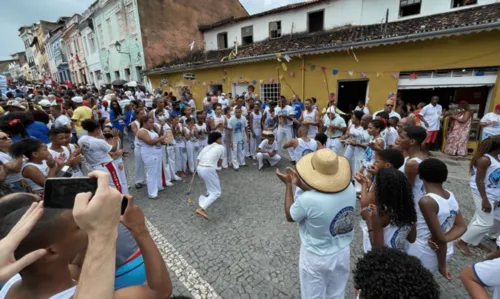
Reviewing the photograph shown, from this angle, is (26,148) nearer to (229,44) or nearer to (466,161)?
(466,161)

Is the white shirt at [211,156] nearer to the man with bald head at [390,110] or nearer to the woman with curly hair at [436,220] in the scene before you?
the woman with curly hair at [436,220]

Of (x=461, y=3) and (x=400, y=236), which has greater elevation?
(x=461, y=3)

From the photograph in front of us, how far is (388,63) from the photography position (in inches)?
360

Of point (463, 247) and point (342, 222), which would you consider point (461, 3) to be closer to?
point (463, 247)

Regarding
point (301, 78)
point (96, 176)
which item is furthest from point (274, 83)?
point (96, 176)

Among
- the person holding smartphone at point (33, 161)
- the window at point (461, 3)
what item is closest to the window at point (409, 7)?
the window at point (461, 3)

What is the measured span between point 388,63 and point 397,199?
8.86m

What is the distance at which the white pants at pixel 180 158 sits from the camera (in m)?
6.92

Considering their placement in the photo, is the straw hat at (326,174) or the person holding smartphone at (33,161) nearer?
the straw hat at (326,174)

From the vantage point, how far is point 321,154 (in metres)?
2.15

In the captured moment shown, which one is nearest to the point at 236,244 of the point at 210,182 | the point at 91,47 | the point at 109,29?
the point at 210,182

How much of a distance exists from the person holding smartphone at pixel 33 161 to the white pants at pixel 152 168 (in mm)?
2069

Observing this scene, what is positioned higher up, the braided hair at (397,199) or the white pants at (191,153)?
the braided hair at (397,199)

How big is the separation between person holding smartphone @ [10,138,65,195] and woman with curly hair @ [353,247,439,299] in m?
4.02
